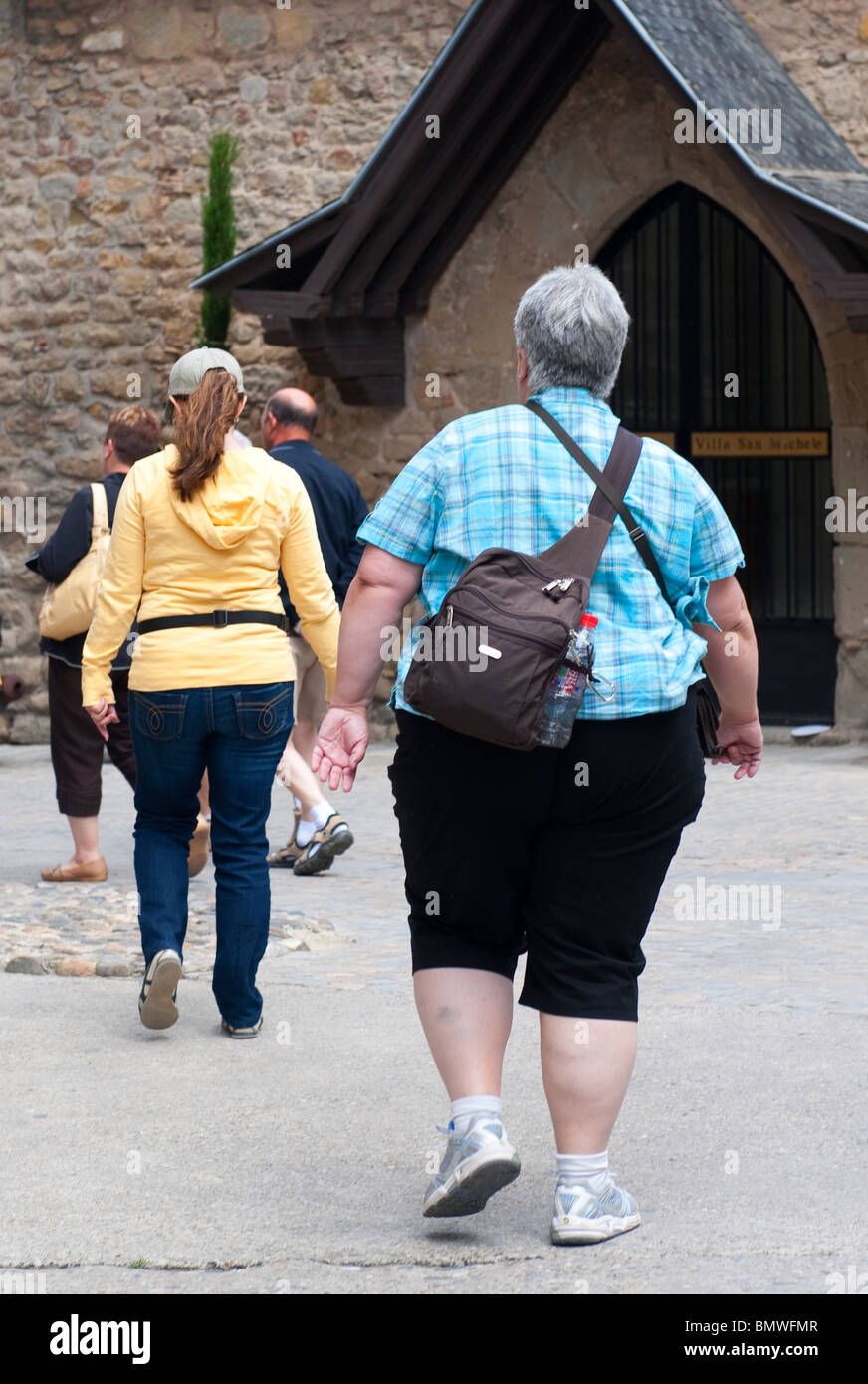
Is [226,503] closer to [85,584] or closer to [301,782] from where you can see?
[85,584]

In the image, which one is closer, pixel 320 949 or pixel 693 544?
pixel 693 544

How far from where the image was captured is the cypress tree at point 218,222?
11508 mm

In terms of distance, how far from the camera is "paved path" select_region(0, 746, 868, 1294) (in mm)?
3297

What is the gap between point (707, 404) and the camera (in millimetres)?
A: 11461

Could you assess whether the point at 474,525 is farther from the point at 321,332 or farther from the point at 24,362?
the point at 24,362

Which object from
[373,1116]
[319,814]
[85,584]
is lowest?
[373,1116]

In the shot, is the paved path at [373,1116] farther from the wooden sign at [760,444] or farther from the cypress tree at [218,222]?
the cypress tree at [218,222]

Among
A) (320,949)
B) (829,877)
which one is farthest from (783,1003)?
(829,877)

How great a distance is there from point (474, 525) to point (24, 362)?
9518 millimetres

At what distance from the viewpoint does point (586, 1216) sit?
3.37 meters

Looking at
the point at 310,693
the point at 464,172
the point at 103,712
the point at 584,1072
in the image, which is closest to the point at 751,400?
the point at 464,172

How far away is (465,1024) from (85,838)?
3.95 m
